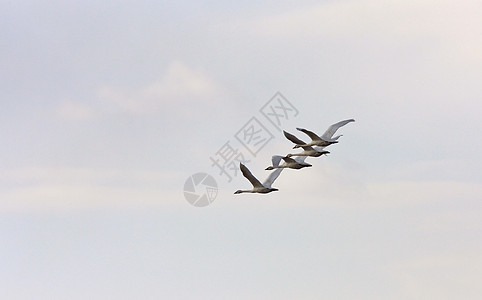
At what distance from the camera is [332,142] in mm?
162625

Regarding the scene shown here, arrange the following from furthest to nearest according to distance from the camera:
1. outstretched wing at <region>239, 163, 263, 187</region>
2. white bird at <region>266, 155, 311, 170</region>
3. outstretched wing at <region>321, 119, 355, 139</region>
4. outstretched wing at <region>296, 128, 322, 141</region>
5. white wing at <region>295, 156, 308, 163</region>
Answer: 1. white wing at <region>295, 156, 308, 163</region>
2. white bird at <region>266, 155, 311, 170</region>
3. outstretched wing at <region>321, 119, 355, 139</region>
4. outstretched wing at <region>296, 128, 322, 141</region>
5. outstretched wing at <region>239, 163, 263, 187</region>

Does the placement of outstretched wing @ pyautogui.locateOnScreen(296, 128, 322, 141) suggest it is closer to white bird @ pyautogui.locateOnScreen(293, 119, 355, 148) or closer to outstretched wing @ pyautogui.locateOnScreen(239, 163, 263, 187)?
white bird @ pyautogui.locateOnScreen(293, 119, 355, 148)

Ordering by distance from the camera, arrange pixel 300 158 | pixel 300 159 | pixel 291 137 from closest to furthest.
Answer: pixel 291 137 < pixel 300 159 < pixel 300 158

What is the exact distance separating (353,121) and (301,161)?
6.45 m

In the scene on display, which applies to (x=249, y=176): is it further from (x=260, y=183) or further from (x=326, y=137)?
(x=326, y=137)

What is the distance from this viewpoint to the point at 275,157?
166 metres

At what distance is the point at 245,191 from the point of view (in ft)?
540

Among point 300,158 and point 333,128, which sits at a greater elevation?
point 300,158

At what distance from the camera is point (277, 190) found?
536 ft

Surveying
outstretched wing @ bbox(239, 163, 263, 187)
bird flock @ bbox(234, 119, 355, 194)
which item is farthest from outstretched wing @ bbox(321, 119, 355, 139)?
outstretched wing @ bbox(239, 163, 263, 187)

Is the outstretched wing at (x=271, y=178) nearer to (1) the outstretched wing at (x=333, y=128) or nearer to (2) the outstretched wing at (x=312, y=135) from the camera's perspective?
(2) the outstretched wing at (x=312, y=135)

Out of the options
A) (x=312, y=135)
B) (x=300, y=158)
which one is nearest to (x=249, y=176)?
(x=312, y=135)

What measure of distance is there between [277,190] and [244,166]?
17.3 ft

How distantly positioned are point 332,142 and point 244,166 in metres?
9.14
